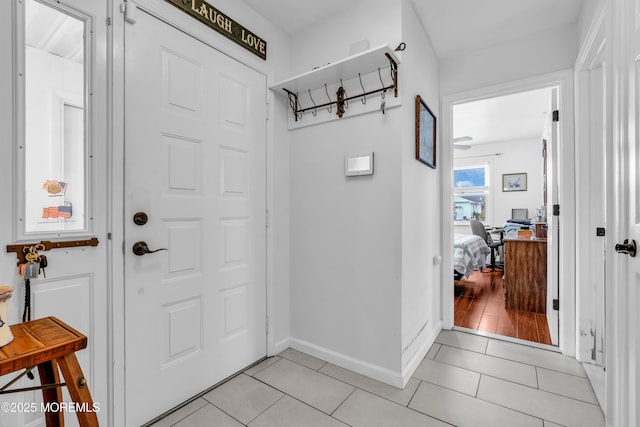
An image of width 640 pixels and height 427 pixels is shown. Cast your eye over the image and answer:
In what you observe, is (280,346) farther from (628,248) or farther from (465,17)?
(465,17)

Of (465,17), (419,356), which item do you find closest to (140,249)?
(419,356)

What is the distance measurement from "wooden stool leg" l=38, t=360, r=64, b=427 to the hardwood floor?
2.85 m

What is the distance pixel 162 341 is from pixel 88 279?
49 cm

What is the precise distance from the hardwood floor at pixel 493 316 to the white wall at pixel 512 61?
212 centimetres

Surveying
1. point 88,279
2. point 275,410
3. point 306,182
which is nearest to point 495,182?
point 306,182

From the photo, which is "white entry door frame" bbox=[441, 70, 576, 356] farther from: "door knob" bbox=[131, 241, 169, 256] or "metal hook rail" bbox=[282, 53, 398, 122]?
"door knob" bbox=[131, 241, 169, 256]

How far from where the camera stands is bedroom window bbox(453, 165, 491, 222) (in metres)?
6.46

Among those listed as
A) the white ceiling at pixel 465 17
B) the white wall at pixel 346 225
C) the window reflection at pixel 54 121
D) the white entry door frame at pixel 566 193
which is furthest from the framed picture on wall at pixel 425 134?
the window reflection at pixel 54 121

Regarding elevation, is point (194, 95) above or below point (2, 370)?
above

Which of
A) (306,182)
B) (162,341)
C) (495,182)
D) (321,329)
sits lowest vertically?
(321,329)

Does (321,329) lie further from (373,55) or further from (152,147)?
(373,55)

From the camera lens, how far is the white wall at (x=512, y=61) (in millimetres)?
2266

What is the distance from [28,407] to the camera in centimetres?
120

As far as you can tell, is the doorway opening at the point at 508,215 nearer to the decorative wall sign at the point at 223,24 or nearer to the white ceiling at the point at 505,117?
the white ceiling at the point at 505,117
